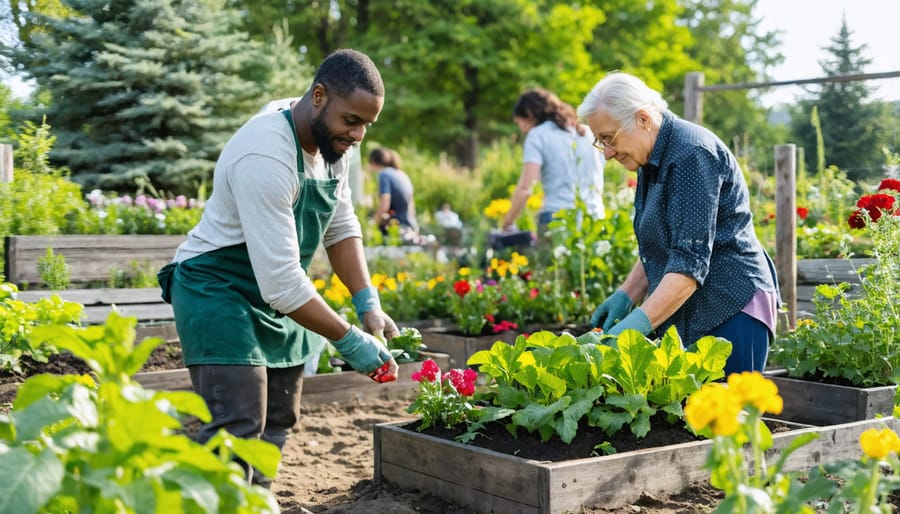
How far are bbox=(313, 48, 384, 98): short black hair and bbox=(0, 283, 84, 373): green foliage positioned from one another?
2194 millimetres

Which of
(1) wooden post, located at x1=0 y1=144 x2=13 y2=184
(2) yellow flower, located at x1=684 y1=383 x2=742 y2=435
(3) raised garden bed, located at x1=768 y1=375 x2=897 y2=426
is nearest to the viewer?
(2) yellow flower, located at x1=684 y1=383 x2=742 y2=435

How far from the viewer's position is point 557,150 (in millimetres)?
6777

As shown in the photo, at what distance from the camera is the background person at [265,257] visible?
9.09ft

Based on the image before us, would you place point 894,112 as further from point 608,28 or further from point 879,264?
point 608,28

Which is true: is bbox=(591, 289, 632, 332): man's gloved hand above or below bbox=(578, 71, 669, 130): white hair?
below

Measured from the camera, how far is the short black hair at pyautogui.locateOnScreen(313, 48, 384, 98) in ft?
9.18

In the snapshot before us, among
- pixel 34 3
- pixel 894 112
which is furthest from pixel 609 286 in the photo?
pixel 34 3

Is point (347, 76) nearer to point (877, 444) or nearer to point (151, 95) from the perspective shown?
point (877, 444)

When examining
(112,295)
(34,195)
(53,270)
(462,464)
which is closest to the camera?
(462,464)

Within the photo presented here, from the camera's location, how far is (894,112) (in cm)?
621

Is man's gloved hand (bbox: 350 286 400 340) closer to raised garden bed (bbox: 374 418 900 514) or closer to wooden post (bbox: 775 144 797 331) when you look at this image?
raised garden bed (bbox: 374 418 900 514)

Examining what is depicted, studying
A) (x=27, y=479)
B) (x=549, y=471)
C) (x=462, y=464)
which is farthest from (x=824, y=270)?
(x=27, y=479)

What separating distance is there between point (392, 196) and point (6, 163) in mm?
5499

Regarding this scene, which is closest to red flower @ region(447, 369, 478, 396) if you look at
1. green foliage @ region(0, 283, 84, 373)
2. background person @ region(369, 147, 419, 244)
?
green foliage @ region(0, 283, 84, 373)
